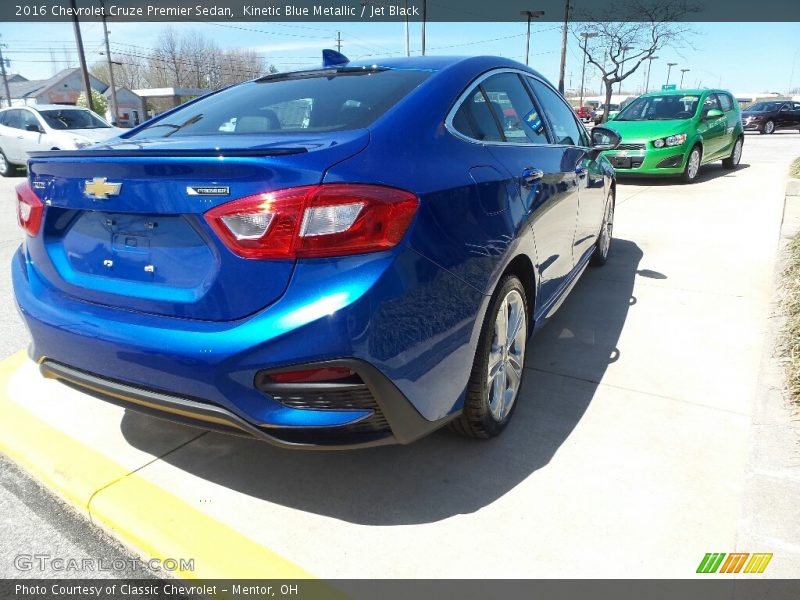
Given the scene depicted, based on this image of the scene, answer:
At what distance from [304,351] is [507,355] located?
3.91ft

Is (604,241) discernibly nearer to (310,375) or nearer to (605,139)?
(605,139)

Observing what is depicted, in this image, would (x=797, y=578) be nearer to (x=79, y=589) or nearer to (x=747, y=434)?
(x=747, y=434)

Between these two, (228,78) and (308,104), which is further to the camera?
(228,78)

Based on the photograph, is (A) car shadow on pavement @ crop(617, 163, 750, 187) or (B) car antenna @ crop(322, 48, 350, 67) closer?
(B) car antenna @ crop(322, 48, 350, 67)

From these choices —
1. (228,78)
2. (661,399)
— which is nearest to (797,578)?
(661,399)

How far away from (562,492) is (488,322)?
722 millimetres

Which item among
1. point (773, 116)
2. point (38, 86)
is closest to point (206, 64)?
point (38, 86)

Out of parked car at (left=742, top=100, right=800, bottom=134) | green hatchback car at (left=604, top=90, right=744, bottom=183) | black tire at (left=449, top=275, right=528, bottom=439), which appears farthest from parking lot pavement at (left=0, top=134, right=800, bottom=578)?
parked car at (left=742, top=100, right=800, bottom=134)

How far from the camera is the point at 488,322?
228 cm

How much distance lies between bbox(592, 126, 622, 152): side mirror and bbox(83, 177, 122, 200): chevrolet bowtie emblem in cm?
344

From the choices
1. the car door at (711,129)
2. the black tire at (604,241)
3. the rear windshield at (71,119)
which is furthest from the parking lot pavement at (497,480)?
the rear windshield at (71,119)

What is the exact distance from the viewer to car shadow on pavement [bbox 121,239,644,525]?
7.35ft

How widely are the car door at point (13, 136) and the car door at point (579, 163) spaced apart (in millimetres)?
13725

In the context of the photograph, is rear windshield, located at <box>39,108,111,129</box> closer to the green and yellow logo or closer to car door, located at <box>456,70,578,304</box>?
car door, located at <box>456,70,578,304</box>
